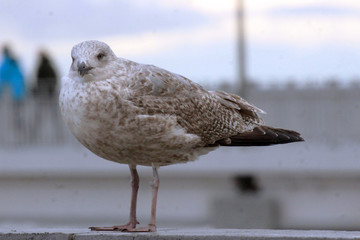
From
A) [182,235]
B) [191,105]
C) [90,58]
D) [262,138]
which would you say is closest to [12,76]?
[262,138]

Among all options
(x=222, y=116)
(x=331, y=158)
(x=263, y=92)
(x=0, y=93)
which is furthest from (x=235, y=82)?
(x=222, y=116)

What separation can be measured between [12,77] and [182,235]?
12.7 m

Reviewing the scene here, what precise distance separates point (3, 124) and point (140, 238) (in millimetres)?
13102

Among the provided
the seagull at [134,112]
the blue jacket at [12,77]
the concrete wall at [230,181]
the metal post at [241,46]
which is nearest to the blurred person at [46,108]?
the concrete wall at [230,181]

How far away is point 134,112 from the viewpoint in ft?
21.7

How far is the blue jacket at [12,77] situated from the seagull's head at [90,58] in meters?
11.7

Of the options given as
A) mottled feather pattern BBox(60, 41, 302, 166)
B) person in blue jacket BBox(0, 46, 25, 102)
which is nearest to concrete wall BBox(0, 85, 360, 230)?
person in blue jacket BBox(0, 46, 25, 102)

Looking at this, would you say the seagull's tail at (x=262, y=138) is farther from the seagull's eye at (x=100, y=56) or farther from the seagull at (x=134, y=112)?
the seagull's eye at (x=100, y=56)

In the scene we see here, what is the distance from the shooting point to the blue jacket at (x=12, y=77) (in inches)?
720

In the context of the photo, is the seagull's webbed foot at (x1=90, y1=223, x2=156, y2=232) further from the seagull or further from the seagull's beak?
the seagull's beak

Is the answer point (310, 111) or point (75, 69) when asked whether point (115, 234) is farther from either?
point (310, 111)

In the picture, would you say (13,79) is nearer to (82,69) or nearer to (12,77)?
(12,77)

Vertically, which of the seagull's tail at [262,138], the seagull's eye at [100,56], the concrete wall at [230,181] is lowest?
the concrete wall at [230,181]

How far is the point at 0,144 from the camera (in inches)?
758
